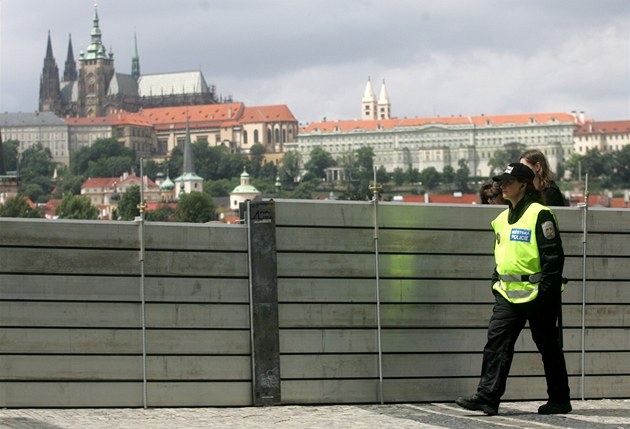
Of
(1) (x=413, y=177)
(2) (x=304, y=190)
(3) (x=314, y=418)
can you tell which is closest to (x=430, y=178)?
(1) (x=413, y=177)

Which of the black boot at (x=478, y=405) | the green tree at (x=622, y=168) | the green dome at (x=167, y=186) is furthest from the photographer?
the green tree at (x=622, y=168)

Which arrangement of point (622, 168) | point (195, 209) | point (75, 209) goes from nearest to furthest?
1. point (195, 209)
2. point (75, 209)
3. point (622, 168)

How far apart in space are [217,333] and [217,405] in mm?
378

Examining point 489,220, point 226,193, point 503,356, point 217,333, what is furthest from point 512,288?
point 226,193

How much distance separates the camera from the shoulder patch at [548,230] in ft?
28.2

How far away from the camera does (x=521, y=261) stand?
8609 mm

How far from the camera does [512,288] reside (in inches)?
339

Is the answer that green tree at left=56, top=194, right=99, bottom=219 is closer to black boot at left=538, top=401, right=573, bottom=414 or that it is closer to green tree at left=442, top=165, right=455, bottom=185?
→ green tree at left=442, top=165, right=455, bottom=185

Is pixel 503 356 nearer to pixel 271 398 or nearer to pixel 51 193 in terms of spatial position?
pixel 271 398

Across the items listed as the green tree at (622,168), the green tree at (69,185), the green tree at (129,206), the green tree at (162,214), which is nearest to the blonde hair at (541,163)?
the green tree at (129,206)

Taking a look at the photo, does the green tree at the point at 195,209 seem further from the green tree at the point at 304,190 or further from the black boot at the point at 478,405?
the black boot at the point at 478,405

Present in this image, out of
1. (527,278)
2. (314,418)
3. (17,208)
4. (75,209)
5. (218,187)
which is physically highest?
(218,187)

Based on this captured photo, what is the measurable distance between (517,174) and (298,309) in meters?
1.37

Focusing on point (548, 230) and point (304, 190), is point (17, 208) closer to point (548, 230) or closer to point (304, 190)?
point (304, 190)
